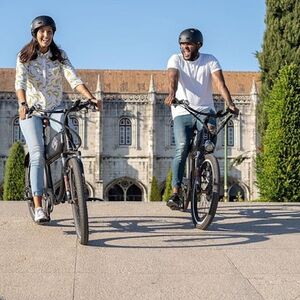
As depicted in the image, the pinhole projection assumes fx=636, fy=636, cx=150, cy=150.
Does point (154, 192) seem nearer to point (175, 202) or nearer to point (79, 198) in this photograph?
point (175, 202)

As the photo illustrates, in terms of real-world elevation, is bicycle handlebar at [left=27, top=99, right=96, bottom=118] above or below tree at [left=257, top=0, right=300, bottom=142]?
below

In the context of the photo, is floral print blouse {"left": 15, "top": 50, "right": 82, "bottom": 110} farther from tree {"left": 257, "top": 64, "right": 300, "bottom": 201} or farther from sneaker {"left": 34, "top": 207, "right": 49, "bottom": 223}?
tree {"left": 257, "top": 64, "right": 300, "bottom": 201}

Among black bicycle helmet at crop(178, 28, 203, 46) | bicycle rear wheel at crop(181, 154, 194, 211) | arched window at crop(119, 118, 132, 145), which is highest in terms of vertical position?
arched window at crop(119, 118, 132, 145)

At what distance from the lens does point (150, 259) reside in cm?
357

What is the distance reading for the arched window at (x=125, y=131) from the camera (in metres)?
37.2

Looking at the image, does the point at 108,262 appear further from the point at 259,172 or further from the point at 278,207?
the point at 259,172

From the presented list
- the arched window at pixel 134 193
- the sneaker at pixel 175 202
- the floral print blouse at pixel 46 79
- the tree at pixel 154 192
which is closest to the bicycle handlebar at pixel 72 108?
the floral print blouse at pixel 46 79

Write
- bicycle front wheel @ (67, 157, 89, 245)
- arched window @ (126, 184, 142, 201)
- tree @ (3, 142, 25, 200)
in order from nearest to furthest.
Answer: bicycle front wheel @ (67, 157, 89, 245), tree @ (3, 142, 25, 200), arched window @ (126, 184, 142, 201)

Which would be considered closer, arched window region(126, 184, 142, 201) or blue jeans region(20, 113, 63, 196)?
blue jeans region(20, 113, 63, 196)

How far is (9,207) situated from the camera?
20.4ft

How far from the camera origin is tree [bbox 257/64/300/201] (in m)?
9.64

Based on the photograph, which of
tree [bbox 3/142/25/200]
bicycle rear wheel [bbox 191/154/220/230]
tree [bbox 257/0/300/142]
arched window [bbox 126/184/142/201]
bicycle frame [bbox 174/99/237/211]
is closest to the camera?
bicycle rear wheel [bbox 191/154/220/230]

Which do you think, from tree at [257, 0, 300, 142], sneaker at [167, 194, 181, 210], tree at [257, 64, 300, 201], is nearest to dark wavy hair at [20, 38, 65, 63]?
sneaker at [167, 194, 181, 210]

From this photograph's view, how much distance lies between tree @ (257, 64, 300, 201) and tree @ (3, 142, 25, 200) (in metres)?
14.2
